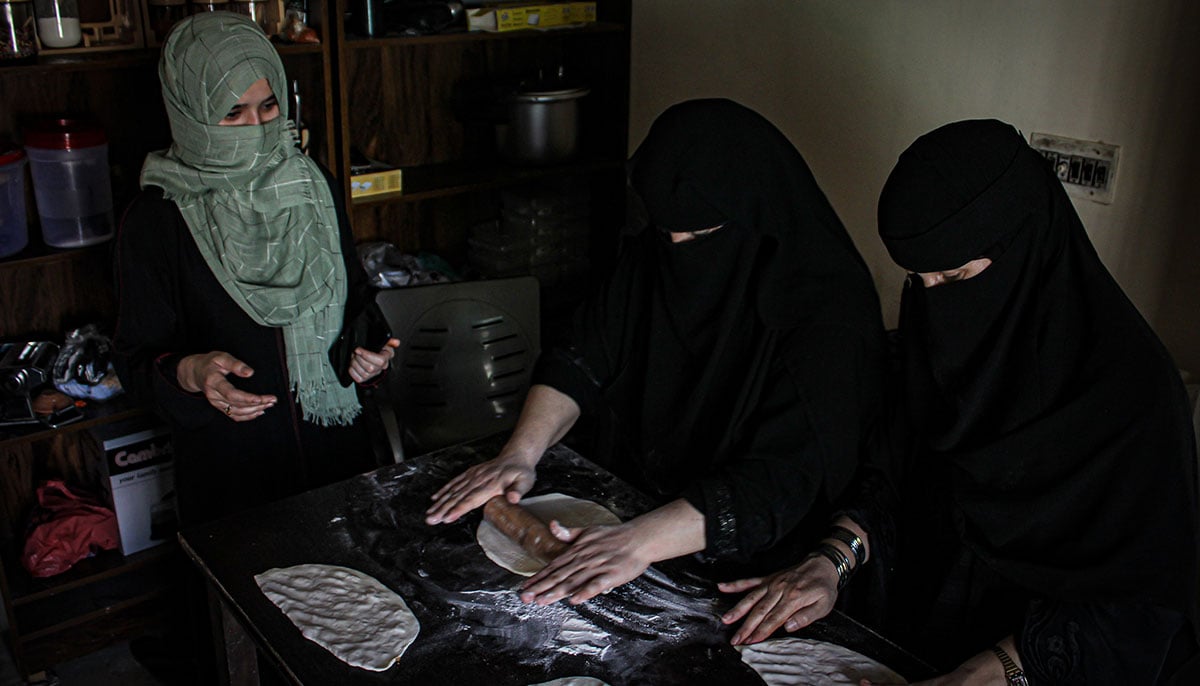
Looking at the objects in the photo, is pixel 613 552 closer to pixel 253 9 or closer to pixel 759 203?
pixel 759 203

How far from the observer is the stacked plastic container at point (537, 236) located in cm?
330

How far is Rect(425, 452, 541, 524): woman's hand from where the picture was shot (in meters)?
1.74

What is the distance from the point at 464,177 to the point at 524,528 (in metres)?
1.71

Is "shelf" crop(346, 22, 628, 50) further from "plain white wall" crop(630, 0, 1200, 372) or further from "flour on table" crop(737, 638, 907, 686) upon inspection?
"flour on table" crop(737, 638, 907, 686)

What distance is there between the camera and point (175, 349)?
6.63ft

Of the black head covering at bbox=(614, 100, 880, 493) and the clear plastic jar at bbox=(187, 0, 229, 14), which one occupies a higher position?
the clear plastic jar at bbox=(187, 0, 229, 14)

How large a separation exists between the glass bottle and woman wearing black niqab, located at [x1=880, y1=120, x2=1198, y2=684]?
1.81m

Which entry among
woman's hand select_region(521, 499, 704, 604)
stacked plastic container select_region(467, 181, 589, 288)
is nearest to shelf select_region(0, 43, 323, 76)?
stacked plastic container select_region(467, 181, 589, 288)

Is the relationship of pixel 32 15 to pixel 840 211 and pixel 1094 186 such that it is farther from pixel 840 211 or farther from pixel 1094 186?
pixel 1094 186

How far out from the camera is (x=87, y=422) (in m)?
2.47

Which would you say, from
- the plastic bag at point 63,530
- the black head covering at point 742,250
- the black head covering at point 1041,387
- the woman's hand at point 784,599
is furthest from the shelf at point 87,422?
the black head covering at point 1041,387

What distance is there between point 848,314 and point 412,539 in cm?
80

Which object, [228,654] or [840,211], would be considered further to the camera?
[840,211]

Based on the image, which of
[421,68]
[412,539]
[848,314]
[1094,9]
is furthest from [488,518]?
[421,68]
